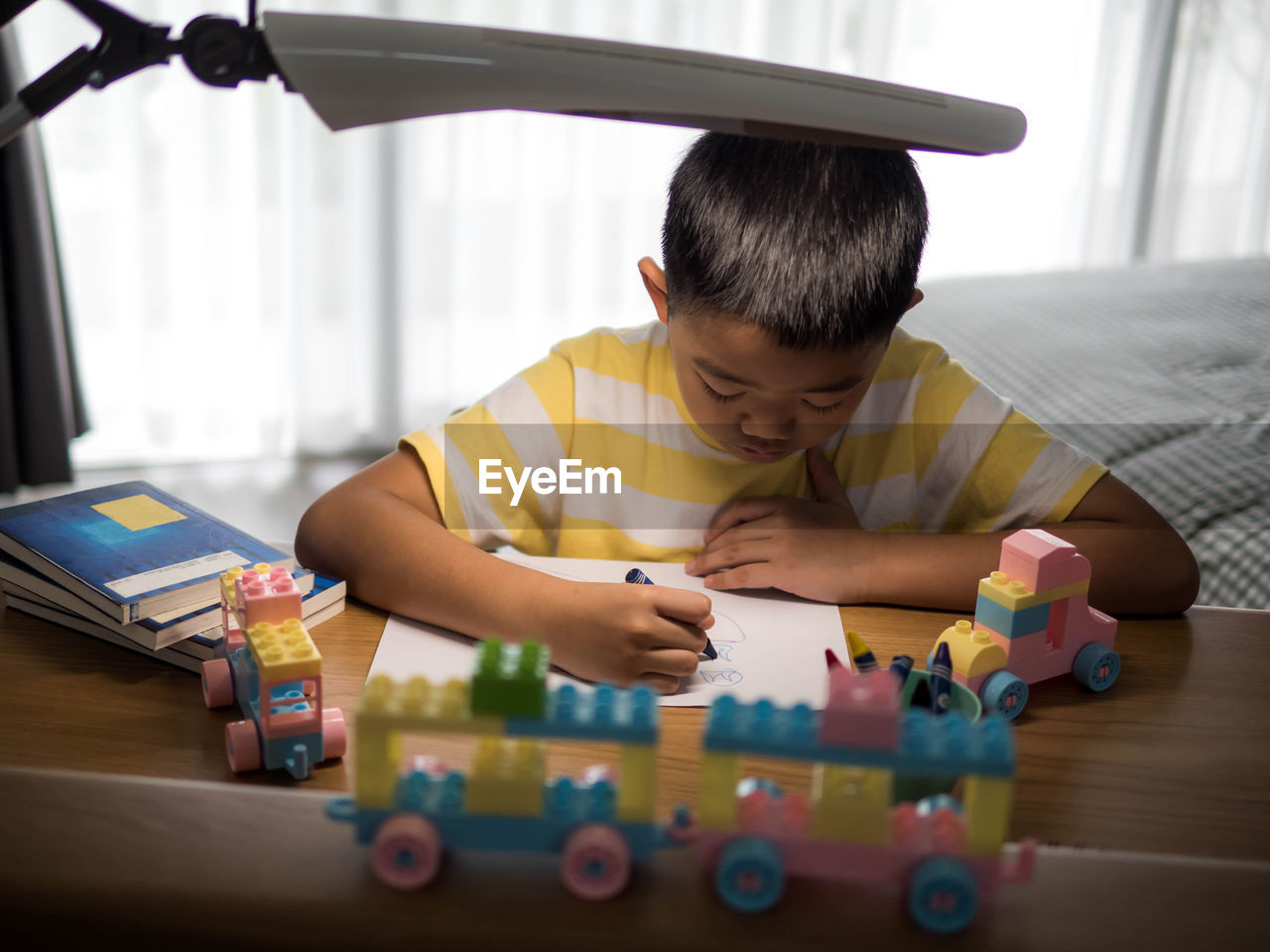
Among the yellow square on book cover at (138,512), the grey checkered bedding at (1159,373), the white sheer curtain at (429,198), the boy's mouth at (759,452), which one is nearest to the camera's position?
the yellow square on book cover at (138,512)

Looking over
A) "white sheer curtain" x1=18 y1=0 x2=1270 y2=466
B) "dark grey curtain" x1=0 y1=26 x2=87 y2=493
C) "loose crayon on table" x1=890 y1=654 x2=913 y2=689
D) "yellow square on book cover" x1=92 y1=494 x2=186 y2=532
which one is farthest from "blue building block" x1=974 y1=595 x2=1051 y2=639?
"dark grey curtain" x1=0 y1=26 x2=87 y2=493

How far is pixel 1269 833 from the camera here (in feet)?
1.88

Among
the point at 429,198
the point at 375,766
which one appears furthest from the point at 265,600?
the point at 429,198

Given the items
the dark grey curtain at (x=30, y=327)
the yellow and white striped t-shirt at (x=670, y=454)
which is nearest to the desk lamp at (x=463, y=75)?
the yellow and white striped t-shirt at (x=670, y=454)

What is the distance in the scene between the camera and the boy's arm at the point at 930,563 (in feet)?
2.76

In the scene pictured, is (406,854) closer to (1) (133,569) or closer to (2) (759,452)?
(1) (133,569)

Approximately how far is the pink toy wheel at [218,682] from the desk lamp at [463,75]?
0.31 meters

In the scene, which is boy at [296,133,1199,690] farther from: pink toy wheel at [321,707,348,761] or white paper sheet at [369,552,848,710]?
pink toy wheel at [321,707,348,761]

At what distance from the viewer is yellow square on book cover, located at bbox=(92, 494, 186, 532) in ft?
2.56

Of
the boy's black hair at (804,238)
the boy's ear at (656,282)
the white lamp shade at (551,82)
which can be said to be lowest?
the boy's ear at (656,282)

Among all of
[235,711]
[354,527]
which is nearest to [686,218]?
[354,527]

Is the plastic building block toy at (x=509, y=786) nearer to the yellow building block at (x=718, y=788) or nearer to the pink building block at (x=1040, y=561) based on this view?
the yellow building block at (x=718, y=788)

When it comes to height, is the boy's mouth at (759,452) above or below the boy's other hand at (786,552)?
above

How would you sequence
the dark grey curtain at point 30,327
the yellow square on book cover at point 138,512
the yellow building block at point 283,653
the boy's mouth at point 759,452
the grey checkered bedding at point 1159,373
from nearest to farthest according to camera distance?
the yellow building block at point 283,653 < the yellow square on book cover at point 138,512 < the boy's mouth at point 759,452 < the grey checkered bedding at point 1159,373 < the dark grey curtain at point 30,327
